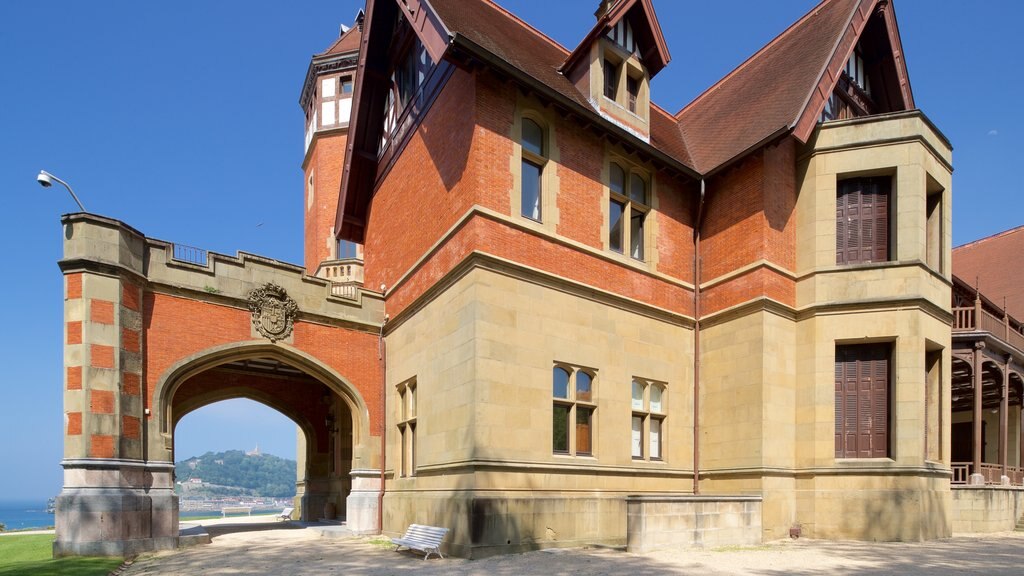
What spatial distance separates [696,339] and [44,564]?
1513 centimetres

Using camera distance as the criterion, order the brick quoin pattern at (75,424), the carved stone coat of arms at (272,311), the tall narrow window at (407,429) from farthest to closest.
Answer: the carved stone coat of arms at (272,311), the tall narrow window at (407,429), the brick quoin pattern at (75,424)

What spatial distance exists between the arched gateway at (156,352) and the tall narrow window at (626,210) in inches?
295

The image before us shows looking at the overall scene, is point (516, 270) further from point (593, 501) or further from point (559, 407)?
point (593, 501)

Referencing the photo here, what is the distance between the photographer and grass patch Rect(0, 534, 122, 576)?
11570 mm

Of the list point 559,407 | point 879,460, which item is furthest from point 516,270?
point 879,460

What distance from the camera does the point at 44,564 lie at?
12.5m

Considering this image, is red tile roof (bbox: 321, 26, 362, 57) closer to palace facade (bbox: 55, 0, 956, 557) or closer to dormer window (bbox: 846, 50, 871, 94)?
palace facade (bbox: 55, 0, 956, 557)

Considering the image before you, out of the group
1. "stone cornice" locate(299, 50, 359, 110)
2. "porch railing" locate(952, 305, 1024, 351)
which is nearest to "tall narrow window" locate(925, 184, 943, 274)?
"porch railing" locate(952, 305, 1024, 351)

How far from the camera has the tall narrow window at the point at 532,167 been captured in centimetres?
1498

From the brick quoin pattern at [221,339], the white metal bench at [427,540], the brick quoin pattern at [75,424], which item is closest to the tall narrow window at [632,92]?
the brick quoin pattern at [221,339]

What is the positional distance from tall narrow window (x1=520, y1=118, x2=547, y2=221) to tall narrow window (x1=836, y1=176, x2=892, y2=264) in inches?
312

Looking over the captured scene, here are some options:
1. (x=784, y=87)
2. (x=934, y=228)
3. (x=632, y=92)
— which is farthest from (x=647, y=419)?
(x=784, y=87)

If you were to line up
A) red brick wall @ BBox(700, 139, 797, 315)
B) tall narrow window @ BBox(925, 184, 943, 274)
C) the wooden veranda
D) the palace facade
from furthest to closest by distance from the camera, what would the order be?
the wooden veranda
tall narrow window @ BBox(925, 184, 943, 274)
red brick wall @ BBox(700, 139, 797, 315)
the palace facade

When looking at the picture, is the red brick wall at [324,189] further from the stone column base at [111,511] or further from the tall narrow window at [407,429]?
the stone column base at [111,511]
